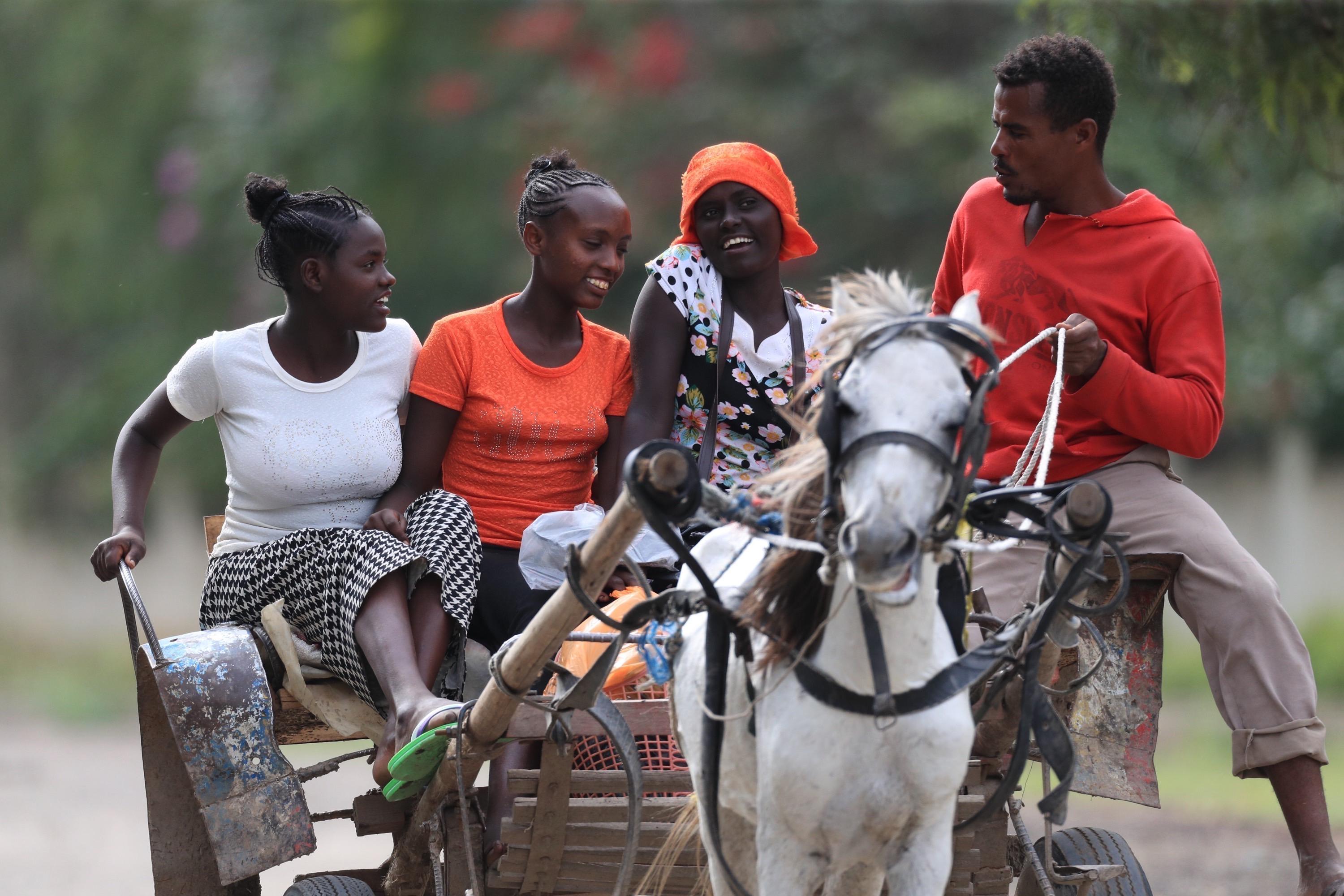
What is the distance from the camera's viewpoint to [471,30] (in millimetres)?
12555

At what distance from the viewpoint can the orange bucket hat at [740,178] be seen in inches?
157

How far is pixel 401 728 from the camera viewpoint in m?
3.38

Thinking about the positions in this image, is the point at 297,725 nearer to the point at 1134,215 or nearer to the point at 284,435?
the point at 284,435

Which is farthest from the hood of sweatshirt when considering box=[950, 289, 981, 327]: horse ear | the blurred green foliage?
the blurred green foliage

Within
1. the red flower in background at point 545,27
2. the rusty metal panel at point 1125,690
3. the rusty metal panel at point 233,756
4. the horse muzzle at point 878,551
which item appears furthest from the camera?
the red flower in background at point 545,27

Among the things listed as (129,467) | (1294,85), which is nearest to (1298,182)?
(1294,85)

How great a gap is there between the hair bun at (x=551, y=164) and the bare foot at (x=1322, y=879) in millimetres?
2662

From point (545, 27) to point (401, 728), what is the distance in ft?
31.8

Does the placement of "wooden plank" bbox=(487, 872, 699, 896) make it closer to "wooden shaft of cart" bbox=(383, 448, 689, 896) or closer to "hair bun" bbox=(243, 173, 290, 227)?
"wooden shaft of cart" bbox=(383, 448, 689, 896)

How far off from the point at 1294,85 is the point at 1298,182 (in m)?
5.47

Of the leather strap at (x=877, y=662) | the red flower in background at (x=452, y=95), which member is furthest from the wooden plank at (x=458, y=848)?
the red flower in background at (x=452, y=95)

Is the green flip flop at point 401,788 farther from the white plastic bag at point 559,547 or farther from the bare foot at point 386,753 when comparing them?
the white plastic bag at point 559,547

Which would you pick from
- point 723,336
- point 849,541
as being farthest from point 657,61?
point 849,541

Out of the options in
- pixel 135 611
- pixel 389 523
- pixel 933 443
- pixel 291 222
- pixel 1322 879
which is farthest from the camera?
pixel 291 222
